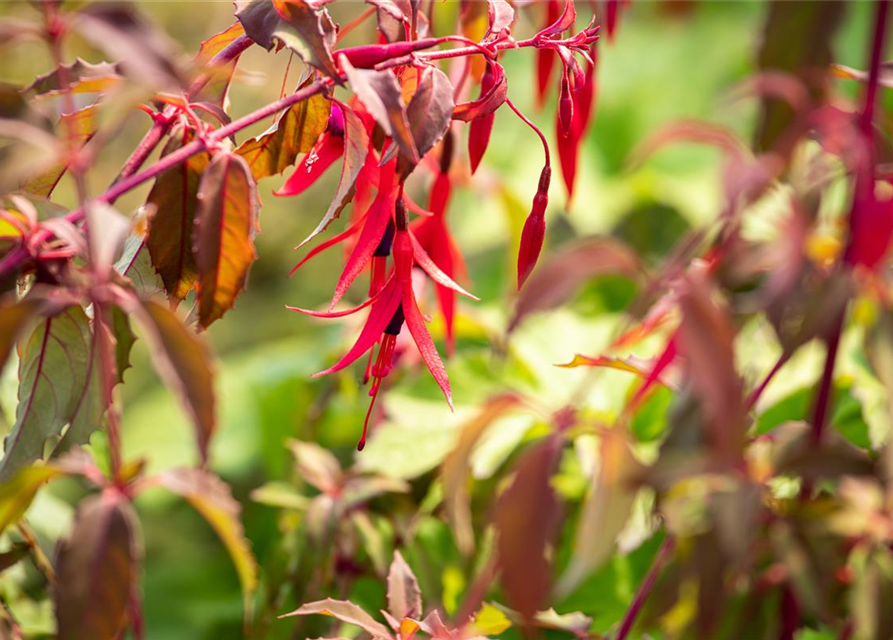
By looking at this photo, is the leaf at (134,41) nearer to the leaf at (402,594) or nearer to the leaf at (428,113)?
the leaf at (428,113)

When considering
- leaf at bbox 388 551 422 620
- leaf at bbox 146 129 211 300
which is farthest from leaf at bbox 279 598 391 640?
leaf at bbox 146 129 211 300

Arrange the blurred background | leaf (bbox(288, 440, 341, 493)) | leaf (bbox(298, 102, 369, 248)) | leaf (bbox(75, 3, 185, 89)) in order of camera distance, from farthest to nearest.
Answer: the blurred background, leaf (bbox(288, 440, 341, 493)), leaf (bbox(298, 102, 369, 248)), leaf (bbox(75, 3, 185, 89))

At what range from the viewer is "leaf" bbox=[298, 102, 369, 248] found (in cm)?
34

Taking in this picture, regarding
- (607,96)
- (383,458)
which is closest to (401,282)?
(383,458)

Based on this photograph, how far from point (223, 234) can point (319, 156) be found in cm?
12

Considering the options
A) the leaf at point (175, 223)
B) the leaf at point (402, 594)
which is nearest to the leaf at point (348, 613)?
the leaf at point (402, 594)

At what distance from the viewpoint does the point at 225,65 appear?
0.39 metres

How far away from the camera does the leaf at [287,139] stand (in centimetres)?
40

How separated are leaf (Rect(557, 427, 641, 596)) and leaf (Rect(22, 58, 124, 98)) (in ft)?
0.59

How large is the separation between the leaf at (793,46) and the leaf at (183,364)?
0.17 meters

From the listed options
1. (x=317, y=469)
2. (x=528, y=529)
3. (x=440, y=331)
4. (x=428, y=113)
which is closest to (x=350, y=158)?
(x=428, y=113)

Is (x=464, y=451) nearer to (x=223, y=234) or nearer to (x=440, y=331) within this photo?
(x=223, y=234)

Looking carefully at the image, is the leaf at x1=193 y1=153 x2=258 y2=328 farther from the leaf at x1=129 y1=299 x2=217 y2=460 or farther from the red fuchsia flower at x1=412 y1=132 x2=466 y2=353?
the red fuchsia flower at x1=412 y1=132 x2=466 y2=353

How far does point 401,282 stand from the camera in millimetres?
359
